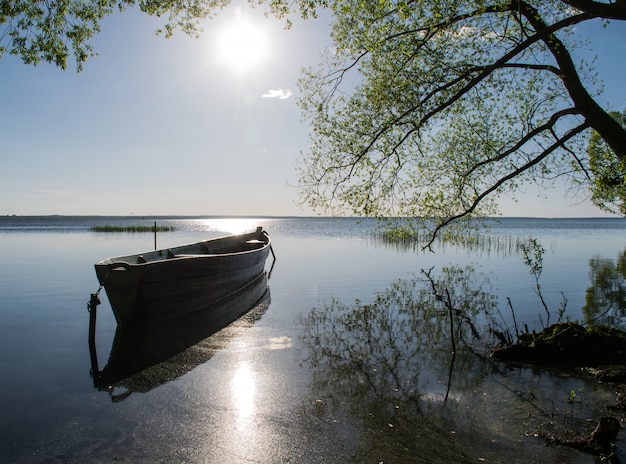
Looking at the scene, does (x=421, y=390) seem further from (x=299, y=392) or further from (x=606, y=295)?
(x=606, y=295)

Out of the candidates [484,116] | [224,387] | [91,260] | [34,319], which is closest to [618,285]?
[484,116]

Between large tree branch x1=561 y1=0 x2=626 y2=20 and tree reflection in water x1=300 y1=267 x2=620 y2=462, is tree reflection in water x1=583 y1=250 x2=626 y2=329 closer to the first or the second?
tree reflection in water x1=300 y1=267 x2=620 y2=462

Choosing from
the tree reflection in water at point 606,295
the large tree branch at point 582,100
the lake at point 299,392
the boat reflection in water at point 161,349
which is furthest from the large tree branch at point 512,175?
the boat reflection in water at point 161,349

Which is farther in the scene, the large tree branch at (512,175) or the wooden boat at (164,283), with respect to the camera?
the wooden boat at (164,283)

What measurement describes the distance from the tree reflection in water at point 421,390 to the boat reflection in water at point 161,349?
2.05m

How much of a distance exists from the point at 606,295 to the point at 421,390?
1120 cm

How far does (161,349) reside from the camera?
882 cm

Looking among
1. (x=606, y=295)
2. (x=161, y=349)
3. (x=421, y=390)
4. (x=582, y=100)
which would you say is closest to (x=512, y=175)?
(x=582, y=100)

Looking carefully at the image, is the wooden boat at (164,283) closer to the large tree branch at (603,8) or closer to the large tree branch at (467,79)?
the large tree branch at (467,79)

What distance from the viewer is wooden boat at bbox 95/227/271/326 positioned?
9.67 m

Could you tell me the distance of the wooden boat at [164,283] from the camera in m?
9.67

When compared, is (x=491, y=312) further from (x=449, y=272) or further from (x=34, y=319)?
(x=34, y=319)

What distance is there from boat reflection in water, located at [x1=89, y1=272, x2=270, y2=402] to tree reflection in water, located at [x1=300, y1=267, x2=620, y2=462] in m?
2.05

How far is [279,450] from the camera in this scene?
4.84 meters
